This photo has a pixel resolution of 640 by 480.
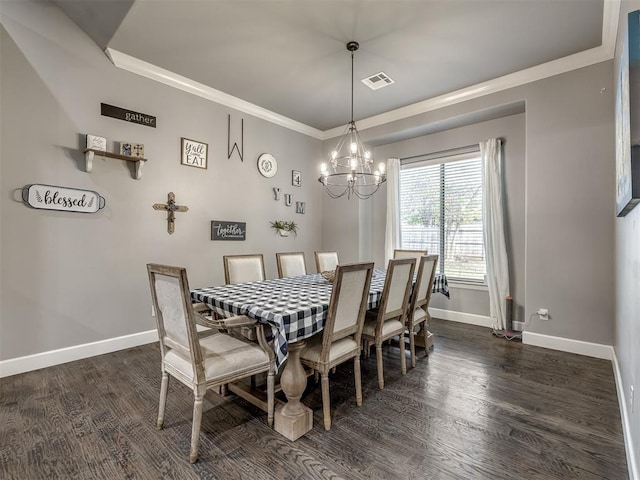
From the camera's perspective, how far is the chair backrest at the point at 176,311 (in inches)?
62.2

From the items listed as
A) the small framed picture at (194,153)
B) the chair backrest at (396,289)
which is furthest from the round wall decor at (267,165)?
the chair backrest at (396,289)

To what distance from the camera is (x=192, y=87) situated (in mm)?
3725

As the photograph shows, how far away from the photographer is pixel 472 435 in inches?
72.9

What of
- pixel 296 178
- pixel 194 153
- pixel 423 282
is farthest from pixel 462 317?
pixel 194 153

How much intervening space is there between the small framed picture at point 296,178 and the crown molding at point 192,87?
0.69 metres

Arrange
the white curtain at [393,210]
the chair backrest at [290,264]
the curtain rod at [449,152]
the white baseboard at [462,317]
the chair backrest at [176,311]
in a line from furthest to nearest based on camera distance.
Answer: the white curtain at [393,210] → the curtain rod at [449,152] → the white baseboard at [462,317] → the chair backrest at [290,264] → the chair backrest at [176,311]

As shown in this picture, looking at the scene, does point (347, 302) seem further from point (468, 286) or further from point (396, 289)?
point (468, 286)

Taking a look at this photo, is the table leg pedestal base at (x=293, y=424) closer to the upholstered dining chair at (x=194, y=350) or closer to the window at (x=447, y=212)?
the upholstered dining chair at (x=194, y=350)

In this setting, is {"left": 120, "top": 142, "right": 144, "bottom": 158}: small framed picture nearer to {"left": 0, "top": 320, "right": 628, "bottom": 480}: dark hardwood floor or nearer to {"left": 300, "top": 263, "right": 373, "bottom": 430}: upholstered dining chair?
{"left": 0, "top": 320, "right": 628, "bottom": 480}: dark hardwood floor

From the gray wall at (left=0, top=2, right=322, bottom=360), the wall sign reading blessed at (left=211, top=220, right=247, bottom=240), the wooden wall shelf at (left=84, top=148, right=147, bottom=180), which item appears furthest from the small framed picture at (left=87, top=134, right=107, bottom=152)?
the wall sign reading blessed at (left=211, top=220, right=247, bottom=240)

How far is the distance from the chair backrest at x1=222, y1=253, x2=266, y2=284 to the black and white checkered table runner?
0.34m

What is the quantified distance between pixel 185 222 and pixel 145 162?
0.77 meters

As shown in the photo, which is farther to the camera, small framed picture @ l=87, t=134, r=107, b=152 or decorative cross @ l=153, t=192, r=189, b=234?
decorative cross @ l=153, t=192, r=189, b=234

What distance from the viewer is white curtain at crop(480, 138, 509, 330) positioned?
12.5 ft
